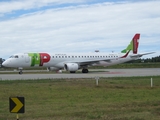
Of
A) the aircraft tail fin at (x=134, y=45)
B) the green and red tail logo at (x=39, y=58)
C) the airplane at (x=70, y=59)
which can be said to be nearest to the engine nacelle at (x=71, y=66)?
the airplane at (x=70, y=59)

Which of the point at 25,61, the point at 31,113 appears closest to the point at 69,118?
the point at 31,113

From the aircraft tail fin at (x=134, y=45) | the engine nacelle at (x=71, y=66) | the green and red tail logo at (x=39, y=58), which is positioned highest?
the aircraft tail fin at (x=134, y=45)

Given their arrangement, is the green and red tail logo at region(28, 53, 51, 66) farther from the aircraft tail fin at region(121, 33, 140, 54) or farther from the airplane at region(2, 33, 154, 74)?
the aircraft tail fin at region(121, 33, 140, 54)

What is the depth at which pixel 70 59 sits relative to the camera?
5262cm

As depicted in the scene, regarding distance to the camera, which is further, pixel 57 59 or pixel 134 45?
pixel 134 45

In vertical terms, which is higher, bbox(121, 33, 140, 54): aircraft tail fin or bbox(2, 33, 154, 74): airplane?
bbox(121, 33, 140, 54): aircraft tail fin

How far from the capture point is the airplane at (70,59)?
48625mm

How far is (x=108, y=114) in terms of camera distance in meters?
12.8

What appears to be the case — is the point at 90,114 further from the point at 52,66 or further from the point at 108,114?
the point at 52,66

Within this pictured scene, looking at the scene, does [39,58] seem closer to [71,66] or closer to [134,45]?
[71,66]

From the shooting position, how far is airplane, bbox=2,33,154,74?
1914 inches

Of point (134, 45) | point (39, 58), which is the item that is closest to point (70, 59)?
point (39, 58)

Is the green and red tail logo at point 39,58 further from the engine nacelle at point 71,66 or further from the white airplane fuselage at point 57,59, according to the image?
the engine nacelle at point 71,66

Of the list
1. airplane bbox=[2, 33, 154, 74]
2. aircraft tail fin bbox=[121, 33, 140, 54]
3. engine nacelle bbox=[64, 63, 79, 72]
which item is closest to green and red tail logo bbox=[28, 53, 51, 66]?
airplane bbox=[2, 33, 154, 74]
